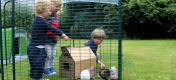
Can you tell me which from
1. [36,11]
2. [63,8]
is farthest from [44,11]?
[63,8]

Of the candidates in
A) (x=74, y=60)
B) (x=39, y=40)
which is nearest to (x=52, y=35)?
(x=39, y=40)

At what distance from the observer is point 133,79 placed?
2.43 metres

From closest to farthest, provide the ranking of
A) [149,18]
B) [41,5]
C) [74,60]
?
[41,5]
[74,60]
[149,18]

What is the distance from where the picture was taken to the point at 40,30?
6.90 ft

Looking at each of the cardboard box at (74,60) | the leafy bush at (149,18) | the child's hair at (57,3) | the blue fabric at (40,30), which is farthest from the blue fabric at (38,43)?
the leafy bush at (149,18)

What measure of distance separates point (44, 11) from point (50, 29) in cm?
22

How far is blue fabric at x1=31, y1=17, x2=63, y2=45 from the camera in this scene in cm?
212

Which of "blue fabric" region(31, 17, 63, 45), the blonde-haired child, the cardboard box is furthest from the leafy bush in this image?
"blue fabric" region(31, 17, 63, 45)

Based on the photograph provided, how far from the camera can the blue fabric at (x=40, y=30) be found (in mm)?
2123

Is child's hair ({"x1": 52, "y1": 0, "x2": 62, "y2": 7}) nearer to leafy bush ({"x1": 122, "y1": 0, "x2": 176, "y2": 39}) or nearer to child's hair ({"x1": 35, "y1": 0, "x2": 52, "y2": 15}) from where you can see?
child's hair ({"x1": 35, "y1": 0, "x2": 52, "y2": 15})

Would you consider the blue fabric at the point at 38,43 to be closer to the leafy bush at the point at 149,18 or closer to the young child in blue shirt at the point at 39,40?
the young child in blue shirt at the point at 39,40

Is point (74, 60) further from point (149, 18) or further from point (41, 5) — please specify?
point (149, 18)

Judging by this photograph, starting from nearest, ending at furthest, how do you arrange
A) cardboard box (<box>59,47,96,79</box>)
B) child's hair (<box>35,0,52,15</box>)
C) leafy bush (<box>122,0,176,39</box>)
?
child's hair (<box>35,0,52,15</box>) → cardboard box (<box>59,47,96,79</box>) → leafy bush (<box>122,0,176,39</box>)

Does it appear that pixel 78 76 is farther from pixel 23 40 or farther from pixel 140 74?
pixel 23 40
